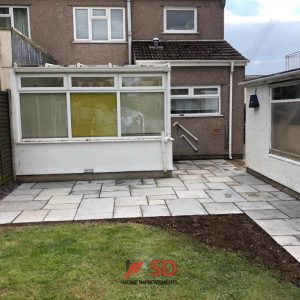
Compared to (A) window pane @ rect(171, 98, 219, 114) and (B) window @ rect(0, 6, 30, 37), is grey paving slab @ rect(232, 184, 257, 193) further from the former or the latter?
(B) window @ rect(0, 6, 30, 37)

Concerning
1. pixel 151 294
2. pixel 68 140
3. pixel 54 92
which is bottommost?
pixel 151 294

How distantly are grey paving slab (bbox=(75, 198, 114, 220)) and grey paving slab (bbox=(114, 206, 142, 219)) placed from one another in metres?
0.11

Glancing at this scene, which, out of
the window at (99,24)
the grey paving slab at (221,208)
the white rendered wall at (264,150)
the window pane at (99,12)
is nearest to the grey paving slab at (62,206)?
the grey paving slab at (221,208)

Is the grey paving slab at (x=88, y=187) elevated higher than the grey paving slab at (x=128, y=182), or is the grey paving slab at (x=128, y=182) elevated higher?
the grey paving slab at (x=128, y=182)

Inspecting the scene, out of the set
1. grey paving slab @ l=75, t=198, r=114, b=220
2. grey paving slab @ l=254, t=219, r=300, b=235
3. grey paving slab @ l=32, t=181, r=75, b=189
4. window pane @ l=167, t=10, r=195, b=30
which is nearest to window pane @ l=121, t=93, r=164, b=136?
grey paving slab @ l=32, t=181, r=75, b=189

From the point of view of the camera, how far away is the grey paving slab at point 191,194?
691cm

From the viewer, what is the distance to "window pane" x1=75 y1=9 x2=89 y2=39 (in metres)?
12.8

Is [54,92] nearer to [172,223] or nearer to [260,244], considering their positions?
[172,223]

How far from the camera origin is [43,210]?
610 cm

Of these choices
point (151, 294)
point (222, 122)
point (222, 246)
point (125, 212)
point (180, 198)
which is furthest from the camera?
point (222, 122)

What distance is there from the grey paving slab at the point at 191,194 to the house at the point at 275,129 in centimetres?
169

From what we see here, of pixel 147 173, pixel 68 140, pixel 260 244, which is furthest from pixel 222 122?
pixel 260 244

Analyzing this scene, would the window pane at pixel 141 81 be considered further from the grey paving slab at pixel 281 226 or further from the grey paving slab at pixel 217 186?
the grey paving slab at pixel 281 226

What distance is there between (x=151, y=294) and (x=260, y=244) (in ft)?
6.06
